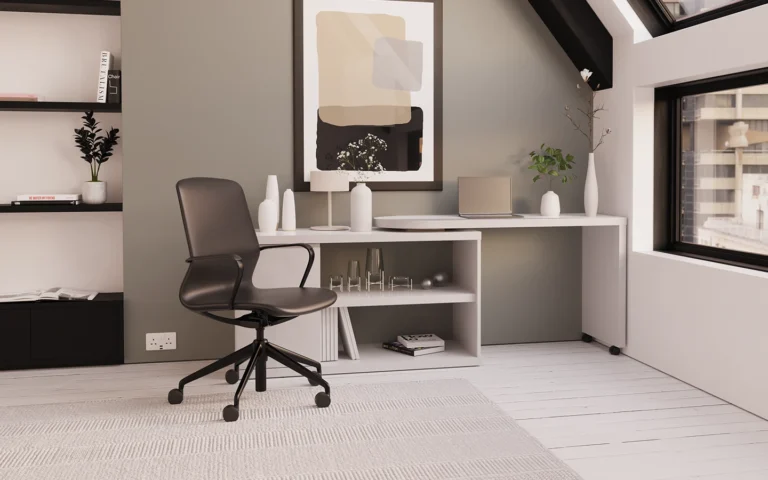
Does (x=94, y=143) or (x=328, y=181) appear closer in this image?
(x=328, y=181)

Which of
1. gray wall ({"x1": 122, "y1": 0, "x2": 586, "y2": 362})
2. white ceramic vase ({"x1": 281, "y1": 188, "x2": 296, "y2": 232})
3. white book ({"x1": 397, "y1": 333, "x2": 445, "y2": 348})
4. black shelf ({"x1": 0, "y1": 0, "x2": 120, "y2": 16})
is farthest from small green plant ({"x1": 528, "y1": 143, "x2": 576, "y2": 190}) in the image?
black shelf ({"x1": 0, "y1": 0, "x2": 120, "y2": 16})

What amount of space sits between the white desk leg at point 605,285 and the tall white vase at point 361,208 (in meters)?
1.51

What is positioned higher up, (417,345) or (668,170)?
(668,170)

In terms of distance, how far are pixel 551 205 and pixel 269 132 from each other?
175 cm

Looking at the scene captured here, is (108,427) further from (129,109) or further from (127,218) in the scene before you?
(129,109)

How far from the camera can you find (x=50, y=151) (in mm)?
4145

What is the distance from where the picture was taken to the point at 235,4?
415 centimetres

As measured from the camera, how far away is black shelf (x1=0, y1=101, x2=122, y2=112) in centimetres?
390

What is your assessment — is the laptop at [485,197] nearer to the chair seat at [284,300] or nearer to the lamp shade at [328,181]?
the lamp shade at [328,181]

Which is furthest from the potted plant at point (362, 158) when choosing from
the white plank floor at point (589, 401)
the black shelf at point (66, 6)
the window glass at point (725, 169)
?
the window glass at point (725, 169)

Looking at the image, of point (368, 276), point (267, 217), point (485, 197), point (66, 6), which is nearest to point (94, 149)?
point (66, 6)

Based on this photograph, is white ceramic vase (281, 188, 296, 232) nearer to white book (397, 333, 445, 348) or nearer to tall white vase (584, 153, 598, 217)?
white book (397, 333, 445, 348)

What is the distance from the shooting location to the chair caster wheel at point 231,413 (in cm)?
307

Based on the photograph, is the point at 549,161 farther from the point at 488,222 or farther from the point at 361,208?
the point at 361,208
